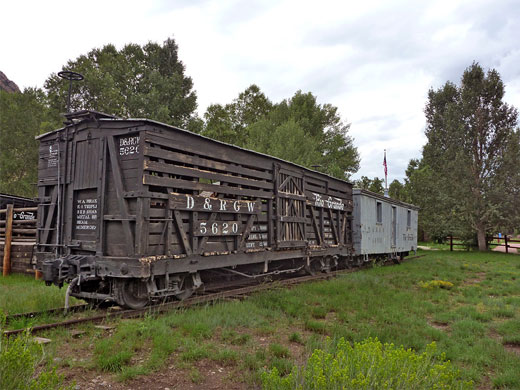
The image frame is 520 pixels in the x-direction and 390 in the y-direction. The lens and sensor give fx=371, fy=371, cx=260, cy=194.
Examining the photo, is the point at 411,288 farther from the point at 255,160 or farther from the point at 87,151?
the point at 87,151

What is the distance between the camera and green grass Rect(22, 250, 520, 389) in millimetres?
4559

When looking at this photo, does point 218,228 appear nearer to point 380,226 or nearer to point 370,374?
point 370,374

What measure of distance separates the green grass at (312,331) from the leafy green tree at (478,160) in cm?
2017

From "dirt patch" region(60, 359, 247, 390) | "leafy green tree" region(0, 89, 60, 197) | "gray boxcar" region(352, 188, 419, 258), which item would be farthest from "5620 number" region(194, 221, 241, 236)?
"leafy green tree" region(0, 89, 60, 197)

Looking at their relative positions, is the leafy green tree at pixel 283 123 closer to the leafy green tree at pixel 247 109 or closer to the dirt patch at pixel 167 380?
the leafy green tree at pixel 247 109

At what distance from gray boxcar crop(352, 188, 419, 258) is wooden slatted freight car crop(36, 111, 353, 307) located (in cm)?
696

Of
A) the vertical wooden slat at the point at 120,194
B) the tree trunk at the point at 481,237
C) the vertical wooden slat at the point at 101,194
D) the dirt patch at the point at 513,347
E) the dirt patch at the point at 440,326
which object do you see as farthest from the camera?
the tree trunk at the point at 481,237

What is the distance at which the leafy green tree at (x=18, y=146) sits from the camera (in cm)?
3000

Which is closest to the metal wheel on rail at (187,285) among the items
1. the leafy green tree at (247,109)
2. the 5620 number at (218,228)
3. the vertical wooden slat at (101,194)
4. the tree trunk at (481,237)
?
the 5620 number at (218,228)

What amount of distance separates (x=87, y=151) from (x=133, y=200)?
1740mm

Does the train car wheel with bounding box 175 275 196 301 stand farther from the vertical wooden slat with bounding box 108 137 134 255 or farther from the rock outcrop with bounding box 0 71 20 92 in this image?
the rock outcrop with bounding box 0 71 20 92

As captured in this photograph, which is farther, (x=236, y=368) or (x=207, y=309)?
(x=207, y=309)

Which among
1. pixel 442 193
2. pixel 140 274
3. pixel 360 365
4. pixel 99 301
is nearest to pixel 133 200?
pixel 140 274

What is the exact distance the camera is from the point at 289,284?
10539 mm
